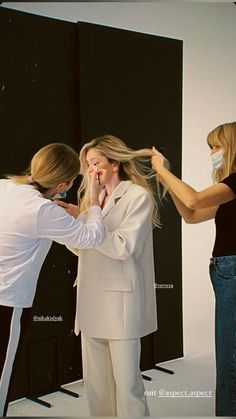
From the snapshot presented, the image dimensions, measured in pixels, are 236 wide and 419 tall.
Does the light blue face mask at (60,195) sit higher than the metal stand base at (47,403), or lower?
higher

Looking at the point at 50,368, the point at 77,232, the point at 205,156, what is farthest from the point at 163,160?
the point at 50,368

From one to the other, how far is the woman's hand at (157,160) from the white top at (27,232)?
385 millimetres

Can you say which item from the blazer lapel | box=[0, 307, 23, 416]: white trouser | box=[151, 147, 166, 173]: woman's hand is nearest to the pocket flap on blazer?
the blazer lapel

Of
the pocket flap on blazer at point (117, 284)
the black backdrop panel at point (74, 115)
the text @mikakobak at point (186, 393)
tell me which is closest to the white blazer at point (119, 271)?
the pocket flap on blazer at point (117, 284)

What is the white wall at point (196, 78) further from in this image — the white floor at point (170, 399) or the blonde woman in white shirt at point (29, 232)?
the blonde woman in white shirt at point (29, 232)

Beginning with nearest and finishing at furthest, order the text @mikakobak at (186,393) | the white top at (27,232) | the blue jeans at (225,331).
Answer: the white top at (27,232) → the blue jeans at (225,331) → the text @mikakobak at (186,393)

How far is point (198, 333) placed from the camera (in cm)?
285

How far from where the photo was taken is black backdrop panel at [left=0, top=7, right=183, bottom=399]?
2.76 metres

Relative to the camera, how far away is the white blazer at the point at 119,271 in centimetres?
266

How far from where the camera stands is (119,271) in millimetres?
2678

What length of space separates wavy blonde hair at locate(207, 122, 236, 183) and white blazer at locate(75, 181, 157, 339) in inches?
14.7

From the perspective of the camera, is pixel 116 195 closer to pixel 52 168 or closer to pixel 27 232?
pixel 52 168

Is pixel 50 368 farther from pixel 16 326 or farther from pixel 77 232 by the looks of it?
pixel 77 232

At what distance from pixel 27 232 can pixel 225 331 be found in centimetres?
105
